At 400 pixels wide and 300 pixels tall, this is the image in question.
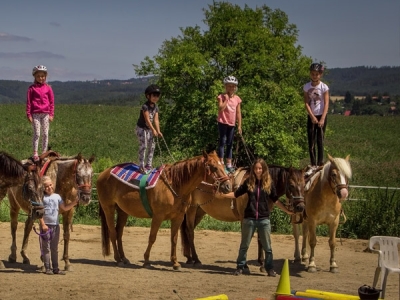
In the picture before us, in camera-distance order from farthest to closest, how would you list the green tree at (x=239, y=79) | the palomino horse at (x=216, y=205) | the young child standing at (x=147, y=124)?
the green tree at (x=239, y=79), the young child standing at (x=147, y=124), the palomino horse at (x=216, y=205)

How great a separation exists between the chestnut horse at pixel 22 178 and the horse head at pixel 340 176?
4.86 m

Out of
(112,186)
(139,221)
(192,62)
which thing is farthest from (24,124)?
(112,186)

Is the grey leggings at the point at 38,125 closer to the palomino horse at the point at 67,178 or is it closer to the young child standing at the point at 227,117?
the palomino horse at the point at 67,178

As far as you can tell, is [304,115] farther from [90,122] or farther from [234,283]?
[90,122]

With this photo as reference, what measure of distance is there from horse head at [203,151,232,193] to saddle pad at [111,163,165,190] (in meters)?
1.10

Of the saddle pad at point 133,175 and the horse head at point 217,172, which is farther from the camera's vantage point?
the saddle pad at point 133,175

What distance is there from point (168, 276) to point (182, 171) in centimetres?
186

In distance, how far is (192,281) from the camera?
37.3 feet

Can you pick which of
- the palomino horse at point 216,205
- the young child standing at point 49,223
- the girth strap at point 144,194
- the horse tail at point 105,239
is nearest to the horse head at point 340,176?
the palomino horse at point 216,205

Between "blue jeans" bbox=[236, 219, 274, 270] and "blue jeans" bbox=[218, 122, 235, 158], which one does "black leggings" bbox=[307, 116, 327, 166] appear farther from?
"blue jeans" bbox=[236, 219, 274, 270]

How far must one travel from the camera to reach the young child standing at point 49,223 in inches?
447

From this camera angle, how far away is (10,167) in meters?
11.3

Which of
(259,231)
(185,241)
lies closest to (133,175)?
(185,241)

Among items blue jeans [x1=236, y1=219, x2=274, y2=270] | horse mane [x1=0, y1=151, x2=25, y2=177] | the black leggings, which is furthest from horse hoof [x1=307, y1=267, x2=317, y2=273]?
horse mane [x1=0, y1=151, x2=25, y2=177]
